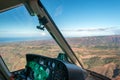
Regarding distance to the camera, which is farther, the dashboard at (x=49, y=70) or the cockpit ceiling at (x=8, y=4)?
the cockpit ceiling at (x=8, y=4)

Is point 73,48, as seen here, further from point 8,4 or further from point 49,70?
point 49,70

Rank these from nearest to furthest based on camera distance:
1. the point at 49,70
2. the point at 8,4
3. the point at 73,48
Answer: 1. the point at 49,70
2. the point at 8,4
3. the point at 73,48

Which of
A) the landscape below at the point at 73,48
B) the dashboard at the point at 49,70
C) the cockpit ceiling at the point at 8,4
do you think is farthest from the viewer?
the landscape below at the point at 73,48

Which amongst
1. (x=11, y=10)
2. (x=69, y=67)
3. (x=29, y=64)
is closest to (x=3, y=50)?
(x=11, y=10)

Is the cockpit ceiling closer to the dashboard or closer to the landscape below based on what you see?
the landscape below

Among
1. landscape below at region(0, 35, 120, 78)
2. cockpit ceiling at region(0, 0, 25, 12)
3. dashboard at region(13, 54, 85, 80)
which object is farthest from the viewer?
landscape below at region(0, 35, 120, 78)

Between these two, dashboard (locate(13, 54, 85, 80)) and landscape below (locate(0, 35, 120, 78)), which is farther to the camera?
landscape below (locate(0, 35, 120, 78))

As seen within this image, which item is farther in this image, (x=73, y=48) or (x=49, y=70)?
(x=73, y=48)

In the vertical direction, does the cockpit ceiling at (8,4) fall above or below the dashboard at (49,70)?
above

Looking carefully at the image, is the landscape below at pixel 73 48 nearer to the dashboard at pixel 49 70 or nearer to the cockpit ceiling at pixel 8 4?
the cockpit ceiling at pixel 8 4

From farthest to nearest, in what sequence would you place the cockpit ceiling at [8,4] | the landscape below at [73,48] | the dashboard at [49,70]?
the landscape below at [73,48] → the cockpit ceiling at [8,4] → the dashboard at [49,70]

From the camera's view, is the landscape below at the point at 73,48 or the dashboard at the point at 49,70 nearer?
the dashboard at the point at 49,70
